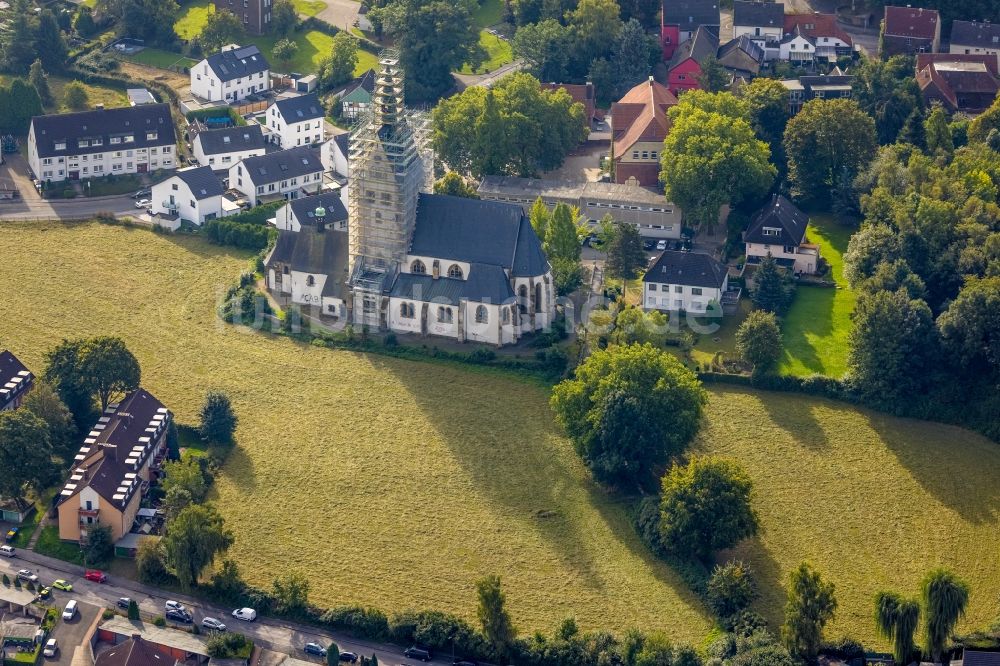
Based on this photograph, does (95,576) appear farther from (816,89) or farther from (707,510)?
(816,89)

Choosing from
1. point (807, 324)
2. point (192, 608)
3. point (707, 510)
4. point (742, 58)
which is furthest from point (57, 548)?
point (742, 58)

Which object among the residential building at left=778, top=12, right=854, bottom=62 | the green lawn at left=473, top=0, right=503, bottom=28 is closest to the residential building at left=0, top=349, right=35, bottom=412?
the green lawn at left=473, top=0, right=503, bottom=28

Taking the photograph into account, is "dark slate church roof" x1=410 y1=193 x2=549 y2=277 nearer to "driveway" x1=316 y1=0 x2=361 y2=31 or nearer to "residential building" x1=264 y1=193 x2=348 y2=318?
"residential building" x1=264 y1=193 x2=348 y2=318

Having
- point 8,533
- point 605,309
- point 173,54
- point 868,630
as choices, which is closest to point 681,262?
point 605,309

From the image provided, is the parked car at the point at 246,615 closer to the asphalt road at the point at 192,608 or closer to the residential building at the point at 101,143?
the asphalt road at the point at 192,608

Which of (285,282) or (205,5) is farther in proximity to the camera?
(205,5)

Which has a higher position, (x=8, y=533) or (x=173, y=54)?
(x=173, y=54)

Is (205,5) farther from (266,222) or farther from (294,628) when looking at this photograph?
(294,628)
